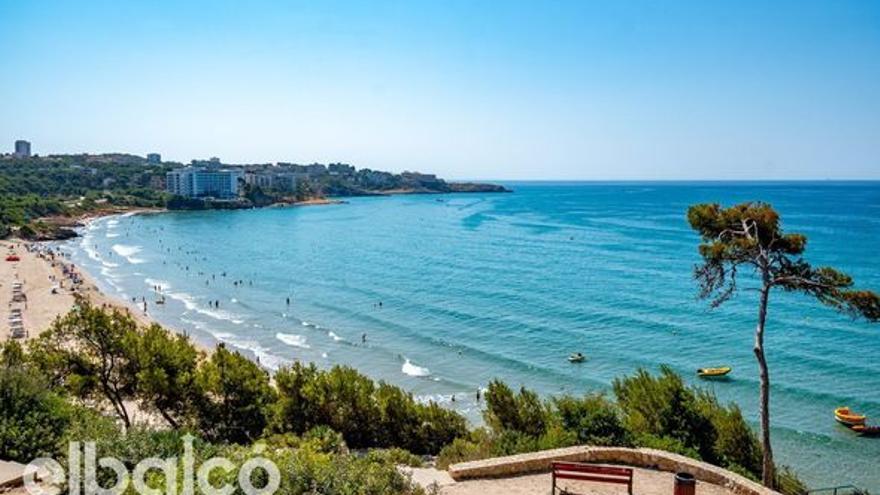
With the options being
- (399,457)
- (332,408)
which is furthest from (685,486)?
(332,408)

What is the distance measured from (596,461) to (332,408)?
33.5 ft

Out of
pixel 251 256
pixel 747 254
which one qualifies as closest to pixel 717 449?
pixel 747 254

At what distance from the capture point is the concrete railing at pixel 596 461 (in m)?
13.1

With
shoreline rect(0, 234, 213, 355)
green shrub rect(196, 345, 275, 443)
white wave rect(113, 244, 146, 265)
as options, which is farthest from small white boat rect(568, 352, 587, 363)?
white wave rect(113, 244, 146, 265)

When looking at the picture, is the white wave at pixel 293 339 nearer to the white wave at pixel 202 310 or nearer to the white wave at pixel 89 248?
the white wave at pixel 202 310

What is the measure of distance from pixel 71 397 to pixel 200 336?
2470 cm

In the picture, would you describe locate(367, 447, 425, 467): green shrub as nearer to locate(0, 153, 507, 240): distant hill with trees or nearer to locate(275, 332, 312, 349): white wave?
locate(275, 332, 312, 349): white wave

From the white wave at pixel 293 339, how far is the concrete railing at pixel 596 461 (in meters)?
29.4

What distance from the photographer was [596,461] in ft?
45.2

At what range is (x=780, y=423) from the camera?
1101 inches

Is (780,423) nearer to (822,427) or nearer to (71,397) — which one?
(822,427)

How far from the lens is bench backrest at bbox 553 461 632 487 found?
11.9 meters

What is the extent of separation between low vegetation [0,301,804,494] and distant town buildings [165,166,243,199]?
165200 mm

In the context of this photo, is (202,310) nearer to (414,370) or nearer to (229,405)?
(414,370)
